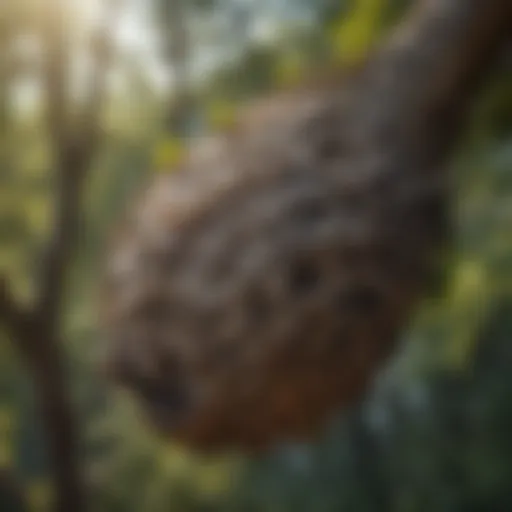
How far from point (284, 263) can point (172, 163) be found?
0.12 metres

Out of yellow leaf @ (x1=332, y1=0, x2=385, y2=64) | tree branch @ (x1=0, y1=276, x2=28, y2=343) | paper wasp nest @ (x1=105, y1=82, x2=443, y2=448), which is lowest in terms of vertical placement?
tree branch @ (x1=0, y1=276, x2=28, y2=343)

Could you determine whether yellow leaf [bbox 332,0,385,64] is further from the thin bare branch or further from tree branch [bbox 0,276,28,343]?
tree branch [bbox 0,276,28,343]

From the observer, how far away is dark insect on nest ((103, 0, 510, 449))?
0.93 m

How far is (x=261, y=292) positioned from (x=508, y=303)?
0.17 meters

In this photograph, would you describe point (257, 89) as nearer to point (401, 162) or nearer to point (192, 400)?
point (401, 162)

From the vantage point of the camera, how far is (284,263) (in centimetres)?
92

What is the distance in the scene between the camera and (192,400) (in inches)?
36.9

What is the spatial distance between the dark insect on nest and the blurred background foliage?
19 mm

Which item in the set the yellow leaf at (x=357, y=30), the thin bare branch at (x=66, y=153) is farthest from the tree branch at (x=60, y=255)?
the yellow leaf at (x=357, y=30)

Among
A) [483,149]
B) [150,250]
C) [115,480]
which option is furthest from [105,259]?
[483,149]

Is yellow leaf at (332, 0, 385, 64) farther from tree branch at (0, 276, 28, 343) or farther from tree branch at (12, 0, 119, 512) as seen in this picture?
tree branch at (0, 276, 28, 343)

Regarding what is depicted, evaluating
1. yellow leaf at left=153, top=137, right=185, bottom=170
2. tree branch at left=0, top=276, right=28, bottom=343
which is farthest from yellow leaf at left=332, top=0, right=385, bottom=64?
tree branch at left=0, top=276, right=28, bottom=343

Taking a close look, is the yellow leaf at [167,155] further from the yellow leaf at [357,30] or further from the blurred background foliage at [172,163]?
the yellow leaf at [357,30]

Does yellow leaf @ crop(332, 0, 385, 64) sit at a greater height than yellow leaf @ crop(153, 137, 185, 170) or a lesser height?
greater
